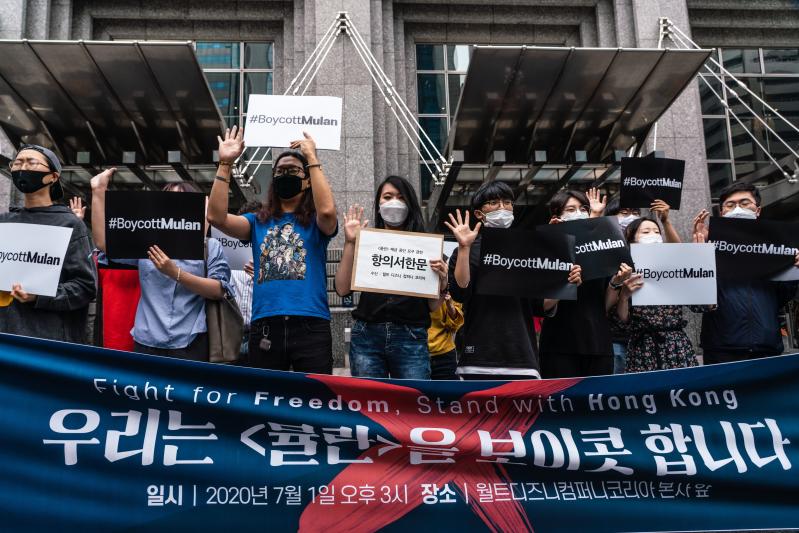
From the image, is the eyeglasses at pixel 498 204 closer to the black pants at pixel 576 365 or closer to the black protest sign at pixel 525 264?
the black protest sign at pixel 525 264

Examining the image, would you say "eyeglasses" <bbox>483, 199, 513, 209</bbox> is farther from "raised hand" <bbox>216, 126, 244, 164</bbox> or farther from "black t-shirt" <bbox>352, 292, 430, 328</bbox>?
"raised hand" <bbox>216, 126, 244, 164</bbox>

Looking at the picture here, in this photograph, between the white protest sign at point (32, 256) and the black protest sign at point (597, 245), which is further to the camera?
the black protest sign at point (597, 245)

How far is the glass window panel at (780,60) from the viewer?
41.9 feet

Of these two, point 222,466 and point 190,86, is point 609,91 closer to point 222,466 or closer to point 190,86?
point 190,86

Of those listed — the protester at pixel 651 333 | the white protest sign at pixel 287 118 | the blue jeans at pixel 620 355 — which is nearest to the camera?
the protester at pixel 651 333

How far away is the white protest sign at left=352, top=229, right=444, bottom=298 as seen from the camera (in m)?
3.79

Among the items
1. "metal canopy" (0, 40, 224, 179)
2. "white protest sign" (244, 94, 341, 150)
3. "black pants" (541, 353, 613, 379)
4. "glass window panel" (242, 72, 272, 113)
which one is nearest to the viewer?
"black pants" (541, 353, 613, 379)

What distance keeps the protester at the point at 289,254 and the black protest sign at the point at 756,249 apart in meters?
2.93

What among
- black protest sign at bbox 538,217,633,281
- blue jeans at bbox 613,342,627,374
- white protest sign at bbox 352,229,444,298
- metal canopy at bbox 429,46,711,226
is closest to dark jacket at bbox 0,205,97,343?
white protest sign at bbox 352,229,444,298

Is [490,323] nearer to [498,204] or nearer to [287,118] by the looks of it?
[498,204]

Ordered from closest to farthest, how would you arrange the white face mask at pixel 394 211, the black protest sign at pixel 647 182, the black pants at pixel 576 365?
the black pants at pixel 576 365, the white face mask at pixel 394 211, the black protest sign at pixel 647 182

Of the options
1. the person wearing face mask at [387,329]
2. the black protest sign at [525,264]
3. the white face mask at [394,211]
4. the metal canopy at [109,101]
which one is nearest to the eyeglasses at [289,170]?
the person wearing face mask at [387,329]

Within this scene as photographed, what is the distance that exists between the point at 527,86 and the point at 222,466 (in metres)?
7.51

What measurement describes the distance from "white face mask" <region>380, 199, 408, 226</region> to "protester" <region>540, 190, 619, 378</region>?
125 cm
